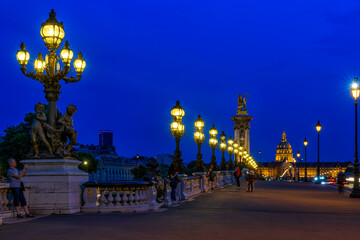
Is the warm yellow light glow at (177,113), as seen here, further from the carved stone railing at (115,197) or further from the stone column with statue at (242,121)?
the stone column with statue at (242,121)

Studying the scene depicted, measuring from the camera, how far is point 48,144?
17.7m

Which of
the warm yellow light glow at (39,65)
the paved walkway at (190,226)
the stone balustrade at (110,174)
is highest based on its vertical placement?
the warm yellow light glow at (39,65)

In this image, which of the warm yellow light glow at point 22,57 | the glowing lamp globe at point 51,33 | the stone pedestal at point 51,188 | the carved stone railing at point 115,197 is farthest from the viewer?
the warm yellow light glow at point 22,57

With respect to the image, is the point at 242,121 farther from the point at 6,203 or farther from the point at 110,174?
the point at 6,203

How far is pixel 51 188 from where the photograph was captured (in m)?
17.2

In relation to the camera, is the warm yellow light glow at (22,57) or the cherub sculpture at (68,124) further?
the warm yellow light glow at (22,57)

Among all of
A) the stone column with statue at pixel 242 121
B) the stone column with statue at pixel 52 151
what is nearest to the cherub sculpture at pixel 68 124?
the stone column with statue at pixel 52 151

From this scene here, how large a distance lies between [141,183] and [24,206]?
409 centimetres

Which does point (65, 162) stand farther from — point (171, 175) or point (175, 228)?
point (171, 175)

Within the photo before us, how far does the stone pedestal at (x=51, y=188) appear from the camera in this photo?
17125mm

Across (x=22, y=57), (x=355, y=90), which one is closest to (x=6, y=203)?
(x=22, y=57)

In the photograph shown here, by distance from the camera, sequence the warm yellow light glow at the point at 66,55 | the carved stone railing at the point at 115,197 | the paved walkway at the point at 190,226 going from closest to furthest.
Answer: the paved walkway at the point at 190,226, the carved stone railing at the point at 115,197, the warm yellow light glow at the point at 66,55

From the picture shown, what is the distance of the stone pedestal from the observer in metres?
17.1

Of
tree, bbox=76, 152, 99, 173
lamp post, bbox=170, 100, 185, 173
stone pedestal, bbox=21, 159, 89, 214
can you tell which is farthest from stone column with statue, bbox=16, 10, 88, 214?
tree, bbox=76, 152, 99, 173
